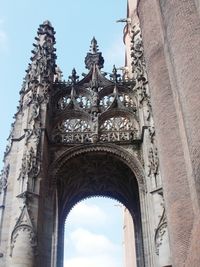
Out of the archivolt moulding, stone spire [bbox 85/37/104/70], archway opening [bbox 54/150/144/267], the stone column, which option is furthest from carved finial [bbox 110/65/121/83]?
the stone column

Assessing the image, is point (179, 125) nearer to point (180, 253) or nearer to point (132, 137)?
point (180, 253)

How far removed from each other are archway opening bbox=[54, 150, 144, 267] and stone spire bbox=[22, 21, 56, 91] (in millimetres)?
2933

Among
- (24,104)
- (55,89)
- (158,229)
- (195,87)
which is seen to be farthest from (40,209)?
(195,87)

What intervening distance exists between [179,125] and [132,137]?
20.5 ft

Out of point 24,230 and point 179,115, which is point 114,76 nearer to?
point 24,230

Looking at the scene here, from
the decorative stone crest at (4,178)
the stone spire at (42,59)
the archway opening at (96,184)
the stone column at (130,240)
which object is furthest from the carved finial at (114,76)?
the stone column at (130,240)

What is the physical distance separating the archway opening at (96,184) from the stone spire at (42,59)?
2933mm

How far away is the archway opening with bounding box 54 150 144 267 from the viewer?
1359 cm

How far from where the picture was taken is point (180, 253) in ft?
21.0

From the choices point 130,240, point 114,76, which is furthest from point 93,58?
point 130,240

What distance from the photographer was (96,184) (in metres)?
14.8

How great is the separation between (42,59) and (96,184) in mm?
4497

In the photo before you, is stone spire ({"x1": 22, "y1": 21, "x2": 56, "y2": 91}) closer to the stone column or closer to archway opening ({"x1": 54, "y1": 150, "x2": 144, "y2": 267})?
archway opening ({"x1": 54, "y1": 150, "x2": 144, "y2": 267})

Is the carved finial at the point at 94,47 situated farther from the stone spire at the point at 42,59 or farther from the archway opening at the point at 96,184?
the archway opening at the point at 96,184
